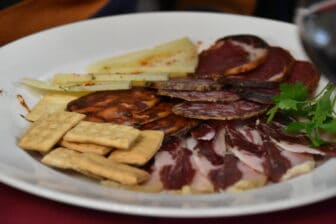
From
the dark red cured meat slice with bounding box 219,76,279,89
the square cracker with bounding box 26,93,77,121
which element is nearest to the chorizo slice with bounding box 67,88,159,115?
the square cracker with bounding box 26,93,77,121

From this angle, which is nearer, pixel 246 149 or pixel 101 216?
pixel 101 216

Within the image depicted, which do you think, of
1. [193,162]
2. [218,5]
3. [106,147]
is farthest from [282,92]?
[218,5]

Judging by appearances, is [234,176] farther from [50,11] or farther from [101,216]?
[50,11]

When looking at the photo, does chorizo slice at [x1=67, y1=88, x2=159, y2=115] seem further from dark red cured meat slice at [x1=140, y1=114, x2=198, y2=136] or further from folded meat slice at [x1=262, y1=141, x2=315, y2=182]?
folded meat slice at [x1=262, y1=141, x2=315, y2=182]

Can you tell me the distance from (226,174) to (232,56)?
18.1 inches

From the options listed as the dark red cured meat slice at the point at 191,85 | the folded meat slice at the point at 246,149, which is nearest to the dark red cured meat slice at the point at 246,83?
the dark red cured meat slice at the point at 191,85

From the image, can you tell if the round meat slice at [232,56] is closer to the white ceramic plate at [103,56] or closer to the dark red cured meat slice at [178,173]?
the white ceramic plate at [103,56]

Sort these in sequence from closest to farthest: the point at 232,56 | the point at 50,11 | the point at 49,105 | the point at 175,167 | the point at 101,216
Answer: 1. the point at 101,216
2. the point at 175,167
3. the point at 49,105
4. the point at 232,56
5. the point at 50,11

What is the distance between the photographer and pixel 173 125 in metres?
1.05

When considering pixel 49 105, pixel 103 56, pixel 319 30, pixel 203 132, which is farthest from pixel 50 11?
pixel 319 30

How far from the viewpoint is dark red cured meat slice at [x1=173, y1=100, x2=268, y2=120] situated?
103cm

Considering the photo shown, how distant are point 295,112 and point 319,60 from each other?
33cm

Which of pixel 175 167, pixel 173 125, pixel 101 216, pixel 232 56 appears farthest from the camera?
pixel 232 56

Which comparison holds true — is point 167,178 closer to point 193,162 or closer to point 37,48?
point 193,162
